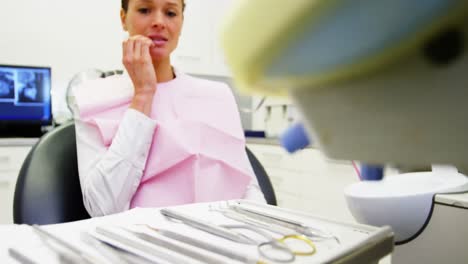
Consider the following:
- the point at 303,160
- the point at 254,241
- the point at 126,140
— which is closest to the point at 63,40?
the point at 303,160

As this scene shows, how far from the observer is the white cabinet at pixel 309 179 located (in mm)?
1435

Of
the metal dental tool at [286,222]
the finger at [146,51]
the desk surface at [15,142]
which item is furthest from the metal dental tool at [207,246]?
the desk surface at [15,142]

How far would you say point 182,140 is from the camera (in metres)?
0.83

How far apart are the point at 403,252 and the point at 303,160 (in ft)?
2.79

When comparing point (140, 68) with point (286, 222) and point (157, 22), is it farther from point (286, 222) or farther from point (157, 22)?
point (286, 222)

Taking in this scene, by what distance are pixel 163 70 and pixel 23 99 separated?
3.69 feet

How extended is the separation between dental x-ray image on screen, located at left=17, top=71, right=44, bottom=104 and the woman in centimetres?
108

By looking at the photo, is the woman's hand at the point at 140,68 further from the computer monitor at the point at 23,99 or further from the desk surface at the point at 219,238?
the computer monitor at the point at 23,99

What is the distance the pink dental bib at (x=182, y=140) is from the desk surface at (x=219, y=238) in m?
0.25

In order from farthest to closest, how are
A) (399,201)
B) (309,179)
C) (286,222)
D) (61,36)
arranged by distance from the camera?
(61,36), (309,179), (399,201), (286,222)

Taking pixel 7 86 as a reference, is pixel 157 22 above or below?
above

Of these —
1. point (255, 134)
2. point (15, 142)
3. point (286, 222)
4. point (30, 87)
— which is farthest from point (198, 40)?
point (286, 222)

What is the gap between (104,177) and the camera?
0.74 metres

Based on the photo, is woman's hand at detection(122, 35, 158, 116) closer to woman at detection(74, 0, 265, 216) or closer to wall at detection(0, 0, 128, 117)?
woman at detection(74, 0, 265, 216)
